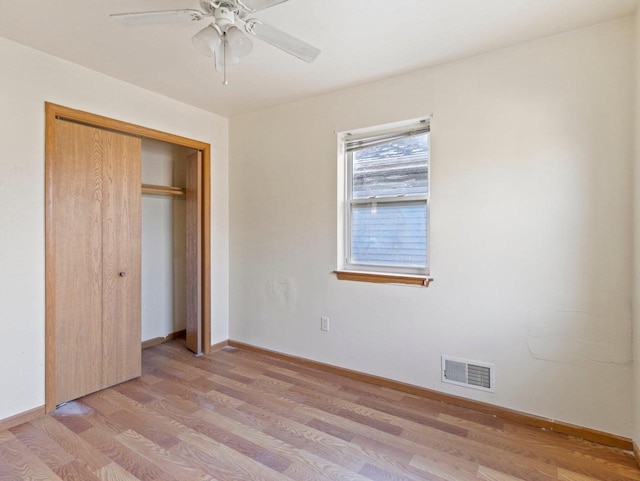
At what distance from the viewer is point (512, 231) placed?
226cm

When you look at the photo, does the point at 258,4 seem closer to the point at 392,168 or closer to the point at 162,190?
the point at 392,168

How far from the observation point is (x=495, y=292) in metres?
2.33

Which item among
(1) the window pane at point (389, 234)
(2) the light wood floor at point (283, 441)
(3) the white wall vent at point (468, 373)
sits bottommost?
(2) the light wood floor at point (283, 441)

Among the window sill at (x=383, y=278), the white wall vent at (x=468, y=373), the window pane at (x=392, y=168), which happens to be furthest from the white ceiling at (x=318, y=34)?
the white wall vent at (x=468, y=373)

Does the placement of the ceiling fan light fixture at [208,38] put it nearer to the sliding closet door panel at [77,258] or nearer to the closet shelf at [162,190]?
the sliding closet door panel at [77,258]

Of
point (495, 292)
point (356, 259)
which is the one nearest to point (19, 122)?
point (356, 259)

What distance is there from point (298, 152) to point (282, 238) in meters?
0.82

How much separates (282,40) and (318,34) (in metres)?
0.53

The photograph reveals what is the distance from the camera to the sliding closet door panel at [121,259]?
8.93ft

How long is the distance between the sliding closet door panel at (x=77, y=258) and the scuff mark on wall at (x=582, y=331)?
3.12 m

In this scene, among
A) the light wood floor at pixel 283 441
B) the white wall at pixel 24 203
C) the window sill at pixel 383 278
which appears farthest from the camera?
the window sill at pixel 383 278

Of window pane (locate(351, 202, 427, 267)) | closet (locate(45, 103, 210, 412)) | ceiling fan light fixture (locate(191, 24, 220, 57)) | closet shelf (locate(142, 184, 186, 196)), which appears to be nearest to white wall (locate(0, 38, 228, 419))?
closet (locate(45, 103, 210, 412))

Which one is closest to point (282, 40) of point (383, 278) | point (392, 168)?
point (392, 168)

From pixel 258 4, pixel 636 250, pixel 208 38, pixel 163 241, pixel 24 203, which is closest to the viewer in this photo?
pixel 258 4
